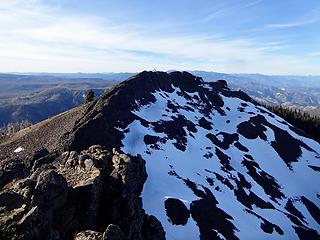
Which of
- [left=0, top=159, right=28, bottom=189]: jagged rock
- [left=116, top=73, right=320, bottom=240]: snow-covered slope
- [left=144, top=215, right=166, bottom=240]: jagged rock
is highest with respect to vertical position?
[left=0, top=159, right=28, bottom=189]: jagged rock

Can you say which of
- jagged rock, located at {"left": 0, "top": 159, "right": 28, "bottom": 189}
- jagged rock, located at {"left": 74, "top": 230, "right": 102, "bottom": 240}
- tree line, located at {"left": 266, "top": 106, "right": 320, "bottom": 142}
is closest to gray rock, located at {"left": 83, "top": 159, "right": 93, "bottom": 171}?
jagged rock, located at {"left": 0, "top": 159, "right": 28, "bottom": 189}

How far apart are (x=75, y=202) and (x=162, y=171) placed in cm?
5097

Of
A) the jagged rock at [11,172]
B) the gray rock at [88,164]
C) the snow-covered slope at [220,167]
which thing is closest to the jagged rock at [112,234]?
the gray rock at [88,164]

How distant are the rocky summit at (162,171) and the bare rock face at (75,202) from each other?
3.6 inches

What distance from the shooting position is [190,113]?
12369 centimetres

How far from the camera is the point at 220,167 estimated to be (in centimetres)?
9694

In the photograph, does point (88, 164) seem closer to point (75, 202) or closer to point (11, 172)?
point (75, 202)

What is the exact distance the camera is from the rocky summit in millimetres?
32188

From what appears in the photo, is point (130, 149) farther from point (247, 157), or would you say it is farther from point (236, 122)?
point (236, 122)

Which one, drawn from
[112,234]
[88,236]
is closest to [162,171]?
[112,234]

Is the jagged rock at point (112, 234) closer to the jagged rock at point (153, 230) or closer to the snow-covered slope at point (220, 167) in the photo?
the jagged rock at point (153, 230)

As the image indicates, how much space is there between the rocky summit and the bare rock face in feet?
0.30

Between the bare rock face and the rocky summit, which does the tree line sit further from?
the bare rock face

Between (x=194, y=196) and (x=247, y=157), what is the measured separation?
113 ft
